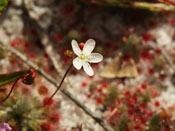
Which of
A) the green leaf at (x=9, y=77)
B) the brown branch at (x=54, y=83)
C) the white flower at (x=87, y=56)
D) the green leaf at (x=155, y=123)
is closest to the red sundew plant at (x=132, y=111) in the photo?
the green leaf at (x=155, y=123)

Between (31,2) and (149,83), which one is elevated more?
(31,2)

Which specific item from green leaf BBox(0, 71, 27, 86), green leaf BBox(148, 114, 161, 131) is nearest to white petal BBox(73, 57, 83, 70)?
green leaf BBox(0, 71, 27, 86)

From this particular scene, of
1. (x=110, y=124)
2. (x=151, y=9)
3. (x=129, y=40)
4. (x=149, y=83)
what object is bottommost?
(x=110, y=124)

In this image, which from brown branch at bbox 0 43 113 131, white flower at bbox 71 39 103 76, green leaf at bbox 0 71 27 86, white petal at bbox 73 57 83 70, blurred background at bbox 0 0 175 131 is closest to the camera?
white petal at bbox 73 57 83 70

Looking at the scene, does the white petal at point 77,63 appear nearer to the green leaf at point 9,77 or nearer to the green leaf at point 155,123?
the green leaf at point 9,77

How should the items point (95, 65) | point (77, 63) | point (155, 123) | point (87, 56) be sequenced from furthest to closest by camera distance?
point (95, 65) → point (155, 123) → point (87, 56) → point (77, 63)

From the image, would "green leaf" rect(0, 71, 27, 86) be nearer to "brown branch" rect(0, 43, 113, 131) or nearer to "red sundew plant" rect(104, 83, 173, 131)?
"brown branch" rect(0, 43, 113, 131)

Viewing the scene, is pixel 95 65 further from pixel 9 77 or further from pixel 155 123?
pixel 9 77

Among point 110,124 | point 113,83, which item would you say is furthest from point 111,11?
point 110,124

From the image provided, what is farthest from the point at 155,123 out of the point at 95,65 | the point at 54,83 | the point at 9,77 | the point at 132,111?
the point at 9,77

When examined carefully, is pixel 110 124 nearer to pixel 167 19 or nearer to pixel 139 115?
pixel 139 115

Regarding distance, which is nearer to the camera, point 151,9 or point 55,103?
point 55,103
